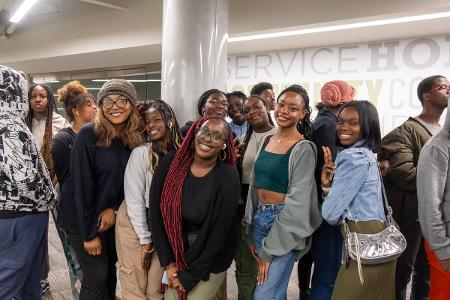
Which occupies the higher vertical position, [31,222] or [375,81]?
[375,81]

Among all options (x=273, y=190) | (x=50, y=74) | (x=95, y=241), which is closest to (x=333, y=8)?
(x=273, y=190)

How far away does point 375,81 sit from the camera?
5395mm

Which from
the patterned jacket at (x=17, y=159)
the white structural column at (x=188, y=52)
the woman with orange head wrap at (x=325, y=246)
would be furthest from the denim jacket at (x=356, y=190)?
the white structural column at (x=188, y=52)

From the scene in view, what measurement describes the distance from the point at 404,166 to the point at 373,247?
3.09 feet

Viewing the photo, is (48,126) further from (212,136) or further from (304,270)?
(304,270)

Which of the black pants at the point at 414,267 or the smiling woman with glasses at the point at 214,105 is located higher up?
the smiling woman with glasses at the point at 214,105

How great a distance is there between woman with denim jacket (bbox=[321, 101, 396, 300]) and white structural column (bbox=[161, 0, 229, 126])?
169 cm

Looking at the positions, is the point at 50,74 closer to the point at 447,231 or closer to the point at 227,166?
the point at 227,166

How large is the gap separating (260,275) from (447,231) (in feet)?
3.41

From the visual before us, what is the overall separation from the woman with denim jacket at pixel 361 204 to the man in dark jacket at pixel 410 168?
74cm

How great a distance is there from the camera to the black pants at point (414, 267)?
2.63 metres

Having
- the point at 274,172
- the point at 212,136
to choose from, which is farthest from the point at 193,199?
the point at 274,172

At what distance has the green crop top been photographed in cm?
217

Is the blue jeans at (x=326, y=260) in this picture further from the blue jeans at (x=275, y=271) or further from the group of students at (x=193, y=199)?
the blue jeans at (x=275, y=271)
